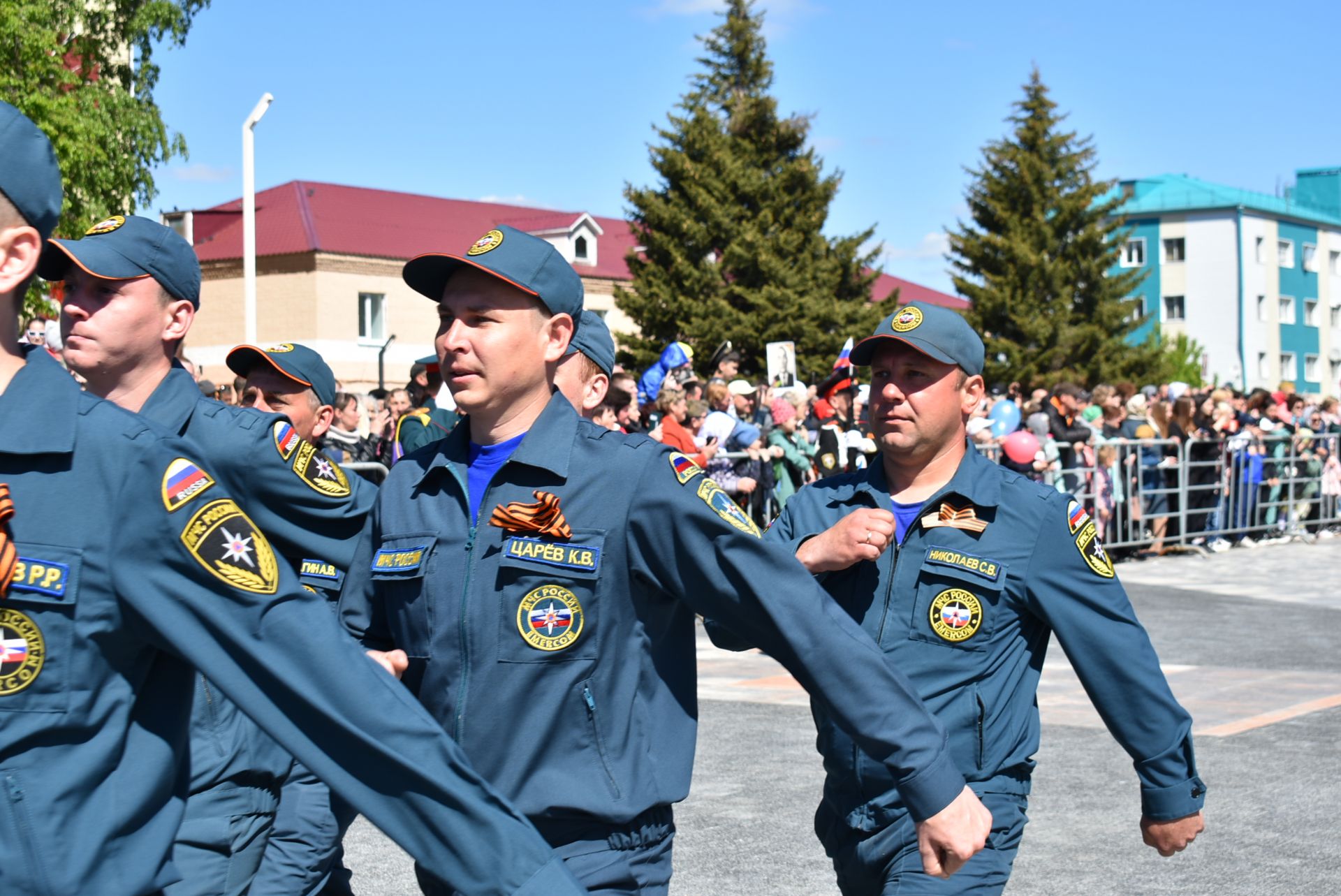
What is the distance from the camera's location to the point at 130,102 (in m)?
23.5

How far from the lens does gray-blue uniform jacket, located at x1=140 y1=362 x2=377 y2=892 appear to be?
3.90 metres

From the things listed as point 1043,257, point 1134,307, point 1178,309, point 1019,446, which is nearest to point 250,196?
point 1019,446

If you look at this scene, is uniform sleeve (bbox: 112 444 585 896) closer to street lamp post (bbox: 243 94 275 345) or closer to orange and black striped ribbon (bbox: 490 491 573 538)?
Result: orange and black striped ribbon (bbox: 490 491 573 538)

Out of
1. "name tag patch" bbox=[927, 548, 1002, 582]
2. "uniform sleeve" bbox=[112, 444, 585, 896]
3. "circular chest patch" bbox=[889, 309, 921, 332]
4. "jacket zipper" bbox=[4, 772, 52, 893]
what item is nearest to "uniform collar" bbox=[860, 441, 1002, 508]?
"name tag patch" bbox=[927, 548, 1002, 582]

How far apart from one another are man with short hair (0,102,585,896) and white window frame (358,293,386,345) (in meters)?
54.5

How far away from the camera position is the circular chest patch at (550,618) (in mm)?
3248

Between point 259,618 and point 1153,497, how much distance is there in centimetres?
1862

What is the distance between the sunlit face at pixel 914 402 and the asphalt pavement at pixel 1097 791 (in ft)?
7.88

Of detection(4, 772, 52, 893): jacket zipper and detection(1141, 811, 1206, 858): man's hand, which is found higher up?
detection(4, 772, 52, 893): jacket zipper

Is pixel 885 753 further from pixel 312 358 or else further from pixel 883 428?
pixel 312 358

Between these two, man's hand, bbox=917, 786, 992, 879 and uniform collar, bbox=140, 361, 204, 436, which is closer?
man's hand, bbox=917, 786, 992, 879

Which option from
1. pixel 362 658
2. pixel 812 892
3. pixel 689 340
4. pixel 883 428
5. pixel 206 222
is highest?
pixel 206 222

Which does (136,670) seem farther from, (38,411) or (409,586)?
(409,586)

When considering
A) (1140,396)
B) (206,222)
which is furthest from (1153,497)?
(206,222)
